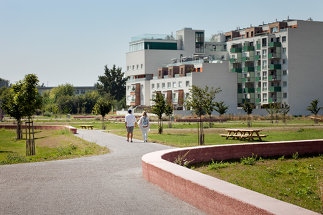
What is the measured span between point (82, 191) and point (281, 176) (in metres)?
6.41

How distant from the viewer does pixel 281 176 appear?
14.4 m

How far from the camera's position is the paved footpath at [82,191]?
8781 millimetres

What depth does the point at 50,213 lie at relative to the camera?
845cm

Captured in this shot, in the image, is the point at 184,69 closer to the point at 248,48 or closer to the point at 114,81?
the point at 248,48

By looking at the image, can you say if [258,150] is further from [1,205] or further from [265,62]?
[265,62]

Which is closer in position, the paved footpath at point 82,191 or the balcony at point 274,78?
the paved footpath at point 82,191

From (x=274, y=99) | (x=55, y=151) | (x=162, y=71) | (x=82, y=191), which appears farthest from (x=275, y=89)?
(x=82, y=191)

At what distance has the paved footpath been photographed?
8781 mm

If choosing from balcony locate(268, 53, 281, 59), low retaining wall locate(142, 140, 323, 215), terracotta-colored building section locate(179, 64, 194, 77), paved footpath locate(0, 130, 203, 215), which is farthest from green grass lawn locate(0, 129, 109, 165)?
terracotta-colored building section locate(179, 64, 194, 77)

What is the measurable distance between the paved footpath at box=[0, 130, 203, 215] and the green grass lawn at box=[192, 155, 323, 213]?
250 centimetres

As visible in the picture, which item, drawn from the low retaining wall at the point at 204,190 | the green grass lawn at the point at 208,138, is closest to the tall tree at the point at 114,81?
the green grass lawn at the point at 208,138

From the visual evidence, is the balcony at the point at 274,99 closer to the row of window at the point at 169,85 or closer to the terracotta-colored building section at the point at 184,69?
the row of window at the point at 169,85

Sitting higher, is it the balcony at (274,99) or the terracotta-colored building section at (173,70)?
the terracotta-colored building section at (173,70)

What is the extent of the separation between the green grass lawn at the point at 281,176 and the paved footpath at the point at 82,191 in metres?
2.50
